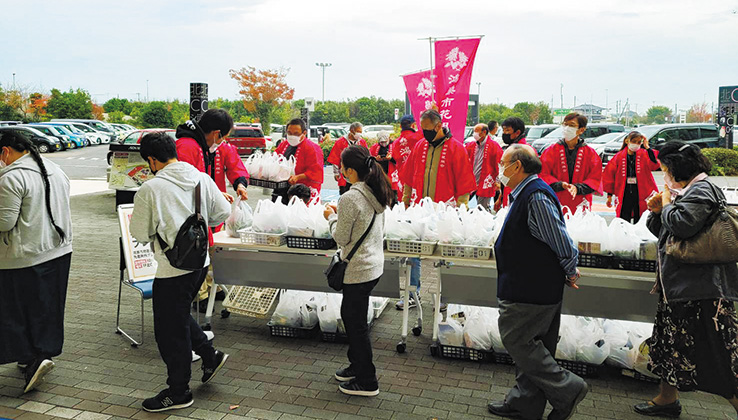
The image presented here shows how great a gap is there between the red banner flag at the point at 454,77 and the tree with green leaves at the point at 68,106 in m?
40.6

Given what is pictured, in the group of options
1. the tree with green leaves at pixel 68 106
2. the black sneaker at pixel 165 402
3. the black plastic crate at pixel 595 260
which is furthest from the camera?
the tree with green leaves at pixel 68 106

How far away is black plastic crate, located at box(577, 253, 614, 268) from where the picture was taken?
4008 mm

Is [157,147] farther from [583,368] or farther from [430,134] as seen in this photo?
[583,368]

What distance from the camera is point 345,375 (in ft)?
13.2

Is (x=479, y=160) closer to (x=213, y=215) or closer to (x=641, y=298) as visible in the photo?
(x=641, y=298)

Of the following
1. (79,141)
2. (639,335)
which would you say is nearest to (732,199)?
(639,335)

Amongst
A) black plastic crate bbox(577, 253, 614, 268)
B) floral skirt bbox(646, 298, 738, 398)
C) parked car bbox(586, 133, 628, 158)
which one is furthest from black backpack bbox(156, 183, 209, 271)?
parked car bbox(586, 133, 628, 158)

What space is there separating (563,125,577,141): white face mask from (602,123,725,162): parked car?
14608 millimetres

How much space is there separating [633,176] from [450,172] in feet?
9.57

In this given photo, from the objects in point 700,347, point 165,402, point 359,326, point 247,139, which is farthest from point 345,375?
point 247,139

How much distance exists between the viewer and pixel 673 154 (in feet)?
11.1

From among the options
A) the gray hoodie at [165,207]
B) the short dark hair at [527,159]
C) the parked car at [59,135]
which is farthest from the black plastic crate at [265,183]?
the parked car at [59,135]

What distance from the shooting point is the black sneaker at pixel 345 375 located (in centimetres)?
402

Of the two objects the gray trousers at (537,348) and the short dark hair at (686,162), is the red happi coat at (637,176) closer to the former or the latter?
the short dark hair at (686,162)
